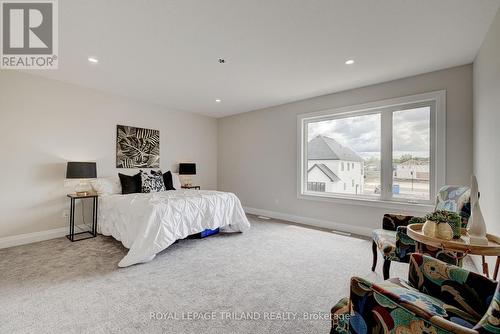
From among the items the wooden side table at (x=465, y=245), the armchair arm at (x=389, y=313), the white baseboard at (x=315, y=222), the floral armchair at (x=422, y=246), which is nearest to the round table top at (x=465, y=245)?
the wooden side table at (x=465, y=245)

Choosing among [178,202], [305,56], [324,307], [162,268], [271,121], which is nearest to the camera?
[324,307]

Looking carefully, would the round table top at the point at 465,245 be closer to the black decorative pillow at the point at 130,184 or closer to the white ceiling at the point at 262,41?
the white ceiling at the point at 262,41

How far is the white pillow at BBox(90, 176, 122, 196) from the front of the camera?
3.82 metres

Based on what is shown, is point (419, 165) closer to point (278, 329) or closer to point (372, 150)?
point (372, 150)

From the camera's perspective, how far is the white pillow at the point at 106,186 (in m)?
3.82

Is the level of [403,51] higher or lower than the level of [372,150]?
higher

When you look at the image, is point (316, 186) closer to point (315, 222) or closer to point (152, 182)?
point (315, 222)

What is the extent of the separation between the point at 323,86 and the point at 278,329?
11.7ft

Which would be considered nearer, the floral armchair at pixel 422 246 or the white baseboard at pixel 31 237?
the floral armchair at pixel 422 246

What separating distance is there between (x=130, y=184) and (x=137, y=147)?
3.09 ft

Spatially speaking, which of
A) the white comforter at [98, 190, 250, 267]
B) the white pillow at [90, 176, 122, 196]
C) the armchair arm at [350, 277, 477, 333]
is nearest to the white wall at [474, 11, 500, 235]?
the armchair arm at [350, 277, 477, 333]

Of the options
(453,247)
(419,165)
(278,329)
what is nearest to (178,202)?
(278,329)

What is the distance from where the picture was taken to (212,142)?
626cm

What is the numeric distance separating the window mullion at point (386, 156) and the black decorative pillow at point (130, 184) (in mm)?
4257
